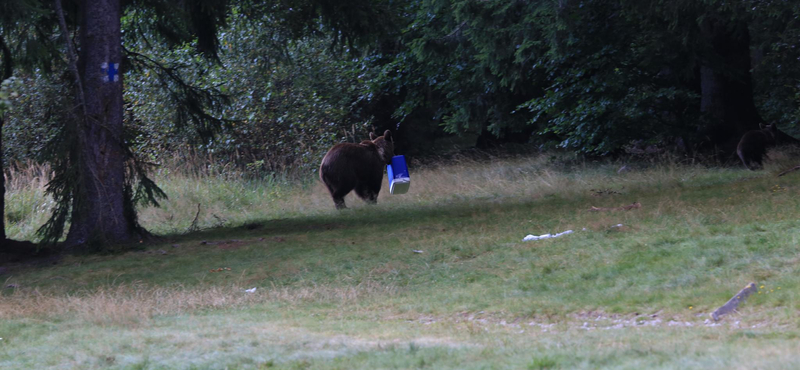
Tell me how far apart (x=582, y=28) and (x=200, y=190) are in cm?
1060

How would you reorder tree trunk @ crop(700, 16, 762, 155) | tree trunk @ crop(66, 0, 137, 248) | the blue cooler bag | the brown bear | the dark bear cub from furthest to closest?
1. tree trunk @ crop(700, 16, 762, 155)
2. the dark bear cub
3. the blue cooler bag
4. the brown bear
5. tree trunk @ crop(66, 0, 137, 248)

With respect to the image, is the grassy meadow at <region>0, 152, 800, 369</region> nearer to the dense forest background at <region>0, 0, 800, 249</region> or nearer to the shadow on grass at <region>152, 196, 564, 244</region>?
the shadow on grass at <region>152, 196, 564, 244</region>

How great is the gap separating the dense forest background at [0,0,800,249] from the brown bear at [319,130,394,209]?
2040 millimetres

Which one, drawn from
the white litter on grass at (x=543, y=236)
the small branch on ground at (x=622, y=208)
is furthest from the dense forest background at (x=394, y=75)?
the white litter on grass at (x=543, y=236)

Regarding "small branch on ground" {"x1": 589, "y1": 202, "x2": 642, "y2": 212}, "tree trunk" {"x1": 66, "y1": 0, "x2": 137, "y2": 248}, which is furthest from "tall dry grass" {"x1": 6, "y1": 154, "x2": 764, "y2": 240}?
"tree trunk" {"x1": 66, "y1": 0, "x2": 137, "y2": 248}

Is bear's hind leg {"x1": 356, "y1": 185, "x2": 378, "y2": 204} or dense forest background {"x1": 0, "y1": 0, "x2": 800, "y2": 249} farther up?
dense forest background {"x1": 0, "y1": 0, "x2": 800, "y2": 249}

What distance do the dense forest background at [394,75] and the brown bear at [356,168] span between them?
6.69 ft

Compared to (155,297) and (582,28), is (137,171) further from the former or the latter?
(582,28)

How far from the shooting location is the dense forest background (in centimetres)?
1475

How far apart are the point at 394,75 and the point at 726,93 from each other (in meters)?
10.7

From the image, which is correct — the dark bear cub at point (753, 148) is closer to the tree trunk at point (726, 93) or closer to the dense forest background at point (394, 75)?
the dense forest background at point (394, 75)

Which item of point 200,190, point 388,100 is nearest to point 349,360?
point 200,190

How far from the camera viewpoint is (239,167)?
2297 centimetres

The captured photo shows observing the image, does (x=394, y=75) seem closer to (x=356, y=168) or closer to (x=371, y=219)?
(x=356, y=168)
